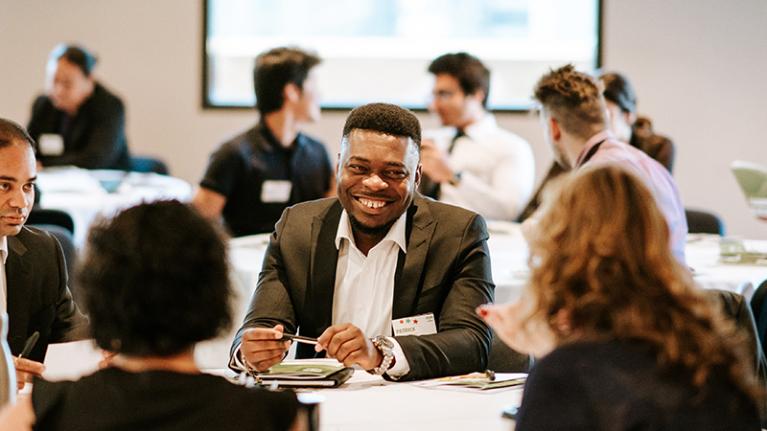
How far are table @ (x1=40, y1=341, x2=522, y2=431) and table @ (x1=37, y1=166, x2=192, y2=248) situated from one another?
2794 mm

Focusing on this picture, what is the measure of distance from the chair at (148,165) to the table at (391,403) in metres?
4.90

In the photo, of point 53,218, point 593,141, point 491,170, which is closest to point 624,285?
point 593,141

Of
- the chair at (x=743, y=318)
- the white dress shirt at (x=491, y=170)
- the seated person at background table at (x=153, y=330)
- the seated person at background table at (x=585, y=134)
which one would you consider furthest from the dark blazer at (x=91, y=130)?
the seated person at background table at (x=153, y=330)

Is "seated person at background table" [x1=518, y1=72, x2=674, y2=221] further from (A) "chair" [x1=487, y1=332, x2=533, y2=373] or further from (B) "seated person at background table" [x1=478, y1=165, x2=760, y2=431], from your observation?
(B) "seated person at background table" [x1=478, y1=165, x2=760, y2=431]

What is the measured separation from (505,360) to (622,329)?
136 centimetres

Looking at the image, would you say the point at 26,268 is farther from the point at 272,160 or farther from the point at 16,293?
the point at 272,160

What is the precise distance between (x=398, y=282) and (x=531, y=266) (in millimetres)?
1177

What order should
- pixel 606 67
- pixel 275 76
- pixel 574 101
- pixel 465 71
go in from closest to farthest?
pixel 574 101 < pixel 275 76 < pixel 465 71 < pixel 606 67

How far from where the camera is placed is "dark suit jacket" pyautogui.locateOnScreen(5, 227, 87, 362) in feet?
9.12

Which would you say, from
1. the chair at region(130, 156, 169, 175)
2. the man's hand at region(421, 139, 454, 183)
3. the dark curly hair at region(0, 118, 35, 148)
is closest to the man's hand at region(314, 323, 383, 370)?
the dark curly hair at region(0, 118, 35, 148)

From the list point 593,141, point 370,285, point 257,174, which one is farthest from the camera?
point 257,174

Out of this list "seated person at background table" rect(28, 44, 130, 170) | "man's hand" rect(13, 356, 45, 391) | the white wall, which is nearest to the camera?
"man's hand" rect(13, 356, 45, 391)

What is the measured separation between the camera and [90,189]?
6.30 m

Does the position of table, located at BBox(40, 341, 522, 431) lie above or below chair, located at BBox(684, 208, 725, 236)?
above
